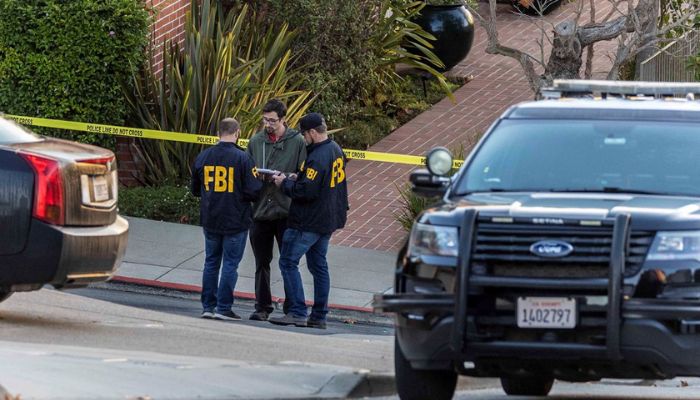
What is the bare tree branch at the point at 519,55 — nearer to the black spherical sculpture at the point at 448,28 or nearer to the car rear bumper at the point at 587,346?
→ the black spherical sculpture at the point at 448,28

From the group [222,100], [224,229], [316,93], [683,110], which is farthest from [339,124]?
[683,110]

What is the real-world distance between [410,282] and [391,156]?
784cm

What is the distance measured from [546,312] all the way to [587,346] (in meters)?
0.25

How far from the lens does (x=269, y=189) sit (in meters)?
11.8

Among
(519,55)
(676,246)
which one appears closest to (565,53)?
(519,55)

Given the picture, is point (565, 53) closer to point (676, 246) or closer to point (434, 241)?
point (434, 241)

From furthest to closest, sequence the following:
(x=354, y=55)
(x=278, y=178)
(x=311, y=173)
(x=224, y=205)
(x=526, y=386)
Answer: (x=354, y=55)
(x=278, y=178)
(x=224, y=205)
(x=311, y=173)
(x=526, y=386)

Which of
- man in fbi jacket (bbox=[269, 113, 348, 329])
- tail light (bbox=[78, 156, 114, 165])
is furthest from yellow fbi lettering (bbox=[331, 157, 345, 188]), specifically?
tail light (bbox=[78, 156, 114, 165])

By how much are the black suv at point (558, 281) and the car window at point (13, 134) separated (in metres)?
2.55

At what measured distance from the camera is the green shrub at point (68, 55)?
620 inches

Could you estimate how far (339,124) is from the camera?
60.3 feet

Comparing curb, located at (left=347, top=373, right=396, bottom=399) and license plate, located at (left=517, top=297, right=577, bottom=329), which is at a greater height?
license plate, located at (left=517, top=297, right=577, bottom=329)

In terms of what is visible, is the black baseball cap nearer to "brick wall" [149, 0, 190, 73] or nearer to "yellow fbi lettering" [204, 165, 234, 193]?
"yellow fbi lettering" [204, 165, 234, 193]

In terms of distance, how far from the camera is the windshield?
7961 mm
